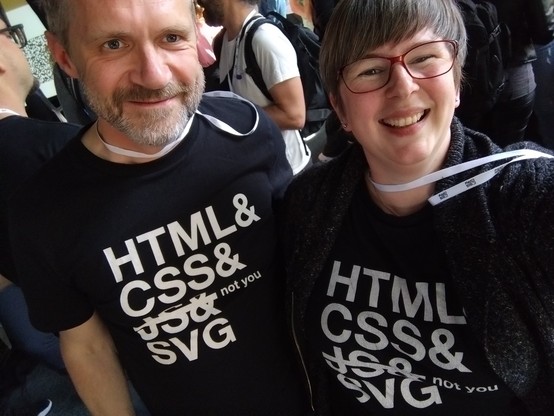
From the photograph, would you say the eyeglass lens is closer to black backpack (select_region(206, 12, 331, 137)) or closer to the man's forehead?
the man's forehead

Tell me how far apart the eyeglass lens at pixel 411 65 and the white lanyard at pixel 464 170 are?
0.56 ft

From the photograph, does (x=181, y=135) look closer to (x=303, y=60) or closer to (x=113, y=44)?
(x=113, y=44)

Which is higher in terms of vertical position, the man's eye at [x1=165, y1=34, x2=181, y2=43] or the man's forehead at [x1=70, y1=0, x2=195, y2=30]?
the man's forehead at [x1=70, y1=0, x2=195, y2=30]

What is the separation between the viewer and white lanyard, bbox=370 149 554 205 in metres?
0.79

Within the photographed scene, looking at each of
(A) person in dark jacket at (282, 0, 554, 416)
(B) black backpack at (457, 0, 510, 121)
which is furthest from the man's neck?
(B) black backpack at (457, 0, 510, 121)

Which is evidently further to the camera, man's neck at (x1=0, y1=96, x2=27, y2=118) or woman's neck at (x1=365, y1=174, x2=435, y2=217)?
man's neck at (x1=0, y1=96, x2=27, y2=118)

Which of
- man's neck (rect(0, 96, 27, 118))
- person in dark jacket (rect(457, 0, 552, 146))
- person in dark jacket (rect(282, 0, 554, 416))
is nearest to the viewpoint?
person in dark jacket (rect(282, 0, 554, 416))

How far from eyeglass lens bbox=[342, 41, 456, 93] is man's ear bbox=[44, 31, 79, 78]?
1.82 feet

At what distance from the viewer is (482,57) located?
164cm

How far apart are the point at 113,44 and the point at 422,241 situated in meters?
0.69

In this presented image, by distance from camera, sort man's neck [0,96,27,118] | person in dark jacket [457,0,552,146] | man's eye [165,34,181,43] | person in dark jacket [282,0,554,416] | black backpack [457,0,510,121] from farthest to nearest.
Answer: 1. person in dark jacket [457,0,552,146]
2. black backpack [457,0,510,121]
3. man's neck [0,96,27,118]
4. man's eye [165,34,181,43]
5. person in dark jacket [282,0,554,416]

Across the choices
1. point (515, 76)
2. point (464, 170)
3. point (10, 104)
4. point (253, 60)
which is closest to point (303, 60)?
point (253, 60)

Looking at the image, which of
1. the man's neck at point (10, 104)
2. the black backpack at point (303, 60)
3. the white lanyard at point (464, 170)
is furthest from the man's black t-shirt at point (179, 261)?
the black backpack at point (303, 60)

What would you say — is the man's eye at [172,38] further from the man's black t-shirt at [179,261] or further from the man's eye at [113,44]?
the man's black t-shirt at [179,261]
